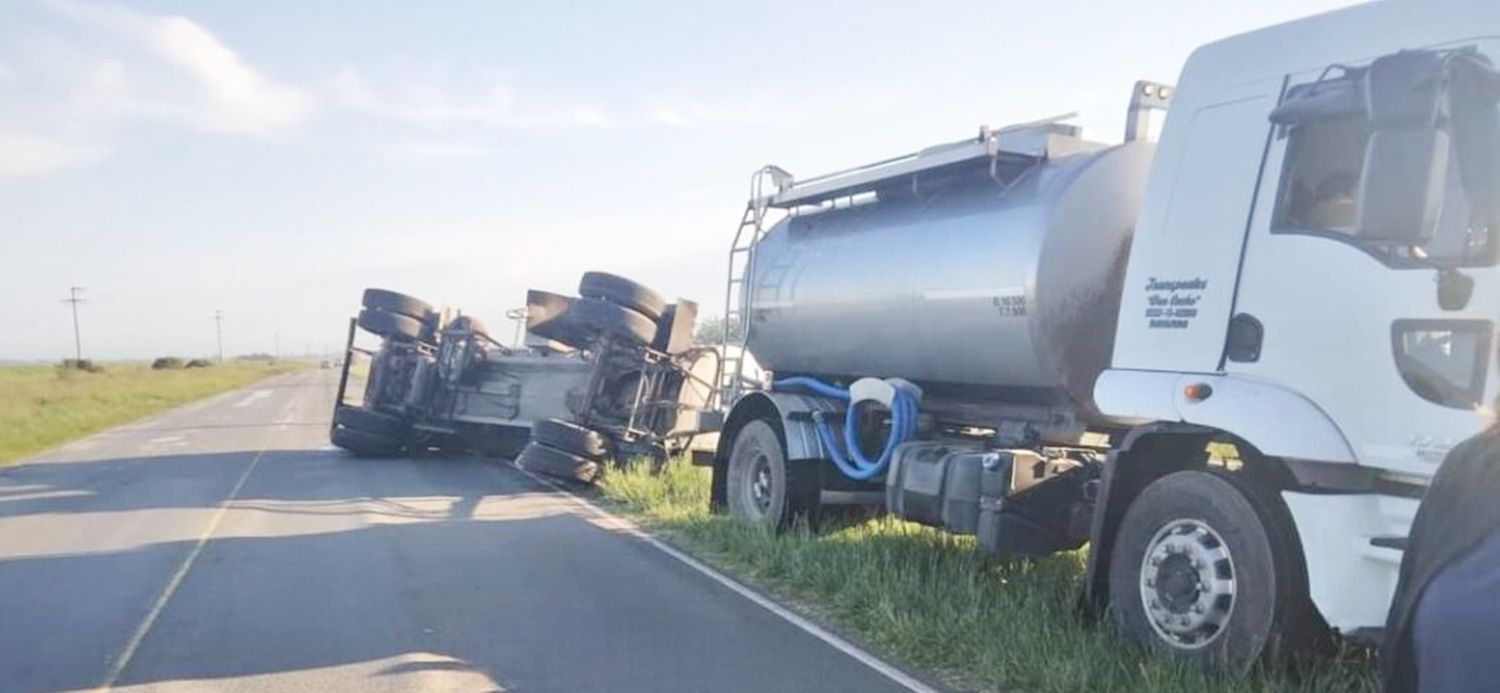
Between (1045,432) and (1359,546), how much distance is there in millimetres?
2972

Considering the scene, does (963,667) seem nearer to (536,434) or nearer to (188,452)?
(536,434)

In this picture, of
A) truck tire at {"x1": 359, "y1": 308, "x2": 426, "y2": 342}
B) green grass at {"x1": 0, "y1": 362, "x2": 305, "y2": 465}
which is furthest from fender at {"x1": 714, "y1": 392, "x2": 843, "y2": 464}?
green grass at {"x1": 0, "y1": 362, "x2": 305, "y2": 465}

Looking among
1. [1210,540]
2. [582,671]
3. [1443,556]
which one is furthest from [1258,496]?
[1443,556]

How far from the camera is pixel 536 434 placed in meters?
13.7

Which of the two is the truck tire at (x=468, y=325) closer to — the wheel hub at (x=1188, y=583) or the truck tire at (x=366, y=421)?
the truck tire at (x=366, y=421)

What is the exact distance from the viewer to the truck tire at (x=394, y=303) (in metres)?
18.8

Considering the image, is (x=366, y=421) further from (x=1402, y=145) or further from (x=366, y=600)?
(x=1402, y=145)

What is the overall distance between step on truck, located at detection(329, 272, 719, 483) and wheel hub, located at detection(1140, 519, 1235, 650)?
872 cm

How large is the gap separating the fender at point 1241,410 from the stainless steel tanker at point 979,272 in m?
1.24

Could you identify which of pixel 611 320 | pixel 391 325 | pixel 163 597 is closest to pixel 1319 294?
pixel 163 597

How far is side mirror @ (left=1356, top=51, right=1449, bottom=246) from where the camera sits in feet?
12.8

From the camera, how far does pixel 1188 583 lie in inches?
215

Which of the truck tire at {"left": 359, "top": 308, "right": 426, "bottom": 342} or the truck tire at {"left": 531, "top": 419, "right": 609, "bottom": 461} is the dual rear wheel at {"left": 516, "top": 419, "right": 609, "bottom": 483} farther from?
the truck tire at {"left": 359, "top": 308, "right": 426, "bottom": 342}

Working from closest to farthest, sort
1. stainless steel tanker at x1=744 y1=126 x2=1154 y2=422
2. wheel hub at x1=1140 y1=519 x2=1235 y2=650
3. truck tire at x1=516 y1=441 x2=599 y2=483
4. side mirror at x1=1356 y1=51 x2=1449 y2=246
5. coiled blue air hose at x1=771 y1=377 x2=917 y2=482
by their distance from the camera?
1. side mirror at x1=1356 y1=51 x2=1449 y2=246
2. wheel hub at x1=1140 y1=519 x2=1235 y2=650
3. stainless steel tanker at x1=744 y1=126 x2=1154 y2=422
4. coiled blue air hose at x1=771 y1=377 x2=917 y2=482
5. truck tire at x1=516 y1=441 x2=599 y2=483
